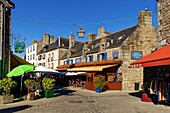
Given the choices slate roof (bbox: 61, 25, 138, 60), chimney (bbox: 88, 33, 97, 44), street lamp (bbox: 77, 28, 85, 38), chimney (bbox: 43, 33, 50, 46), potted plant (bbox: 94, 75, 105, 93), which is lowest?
potted plant (bbox: 94, 75, 105, 93)

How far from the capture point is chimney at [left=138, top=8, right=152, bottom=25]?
2525cm

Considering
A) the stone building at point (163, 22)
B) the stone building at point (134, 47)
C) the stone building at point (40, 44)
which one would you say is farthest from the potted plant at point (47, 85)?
the stone building at point (40, 44)

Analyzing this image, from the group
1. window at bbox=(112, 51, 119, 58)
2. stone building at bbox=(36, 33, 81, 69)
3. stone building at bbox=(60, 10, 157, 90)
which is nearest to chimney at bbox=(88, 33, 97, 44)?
stone building at bbox=(36, 33, 81, 69)

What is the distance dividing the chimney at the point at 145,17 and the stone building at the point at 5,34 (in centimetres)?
1548

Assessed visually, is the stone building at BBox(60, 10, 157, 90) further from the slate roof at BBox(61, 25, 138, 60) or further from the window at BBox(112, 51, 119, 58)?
the slate roof at BBox(61, 25, 138, 60)

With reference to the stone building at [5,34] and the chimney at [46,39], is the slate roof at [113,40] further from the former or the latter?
the stone building at [5,34]

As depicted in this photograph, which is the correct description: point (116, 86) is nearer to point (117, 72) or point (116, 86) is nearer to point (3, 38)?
point (117, 72)

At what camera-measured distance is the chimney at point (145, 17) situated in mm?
25250

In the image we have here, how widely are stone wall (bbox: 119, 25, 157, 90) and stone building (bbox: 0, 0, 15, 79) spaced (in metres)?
12.9

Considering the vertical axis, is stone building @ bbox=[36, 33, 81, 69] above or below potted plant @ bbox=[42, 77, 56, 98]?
above

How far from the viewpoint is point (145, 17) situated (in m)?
25.4

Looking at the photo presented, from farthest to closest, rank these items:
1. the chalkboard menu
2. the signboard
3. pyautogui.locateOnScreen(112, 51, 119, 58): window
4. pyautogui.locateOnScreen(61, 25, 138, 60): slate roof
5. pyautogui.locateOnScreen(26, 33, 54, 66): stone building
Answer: pyautogui.locateOnScreen(26, 33, 54, 66): stone building → pyautogui.locateOnScreen(61, 25, 138, 60): slate roof → pyautogui.locateOnScreen(112, 51, 119, 58): window → the signboard → the chalkboard menu

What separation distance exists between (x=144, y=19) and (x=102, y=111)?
57.3 feet

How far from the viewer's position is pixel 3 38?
1558cm
